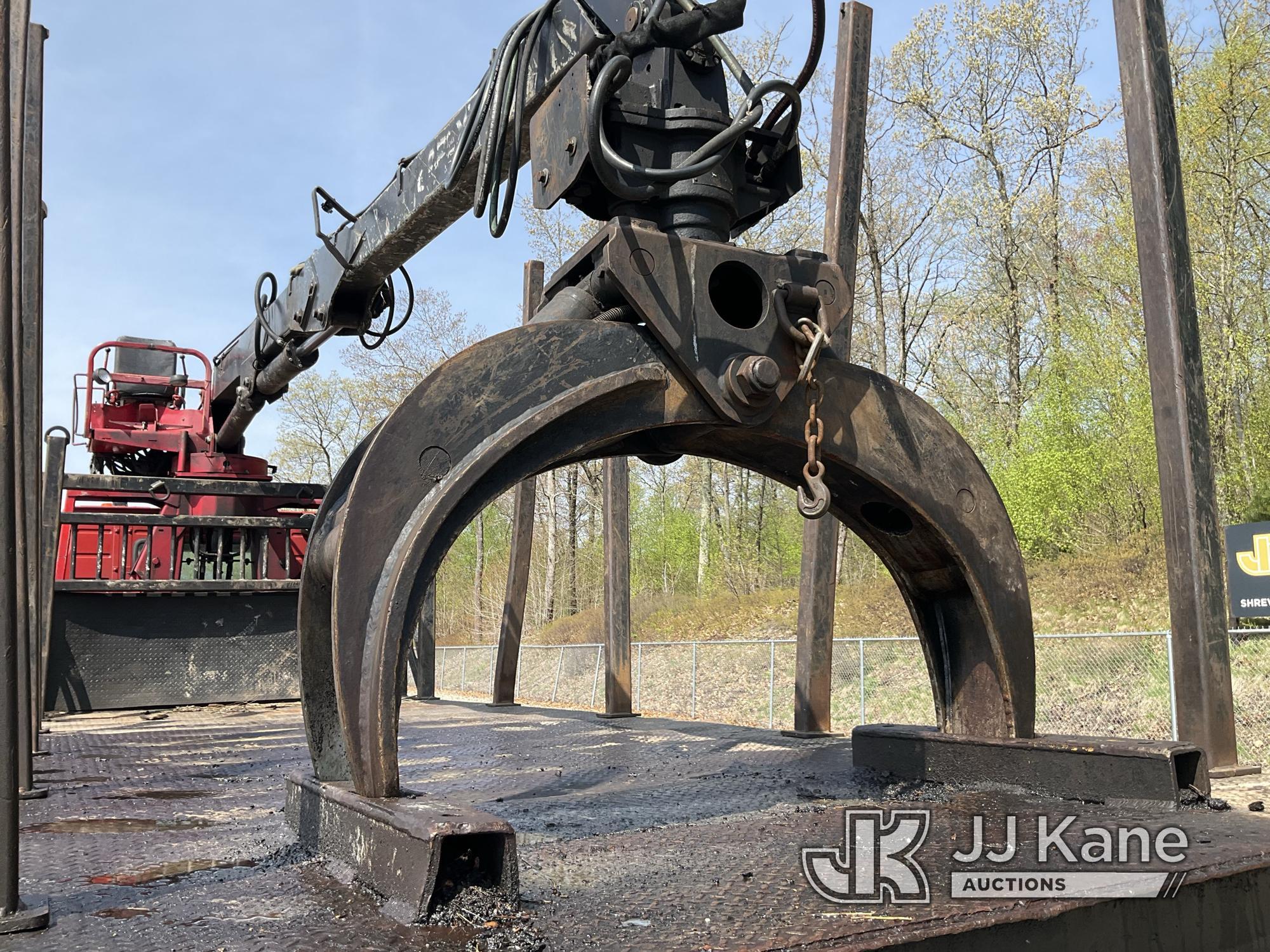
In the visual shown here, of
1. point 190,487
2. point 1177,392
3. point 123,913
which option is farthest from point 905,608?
point 123,913

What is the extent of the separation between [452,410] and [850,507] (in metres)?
1.34

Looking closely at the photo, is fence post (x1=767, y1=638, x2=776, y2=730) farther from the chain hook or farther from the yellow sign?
the chain hook

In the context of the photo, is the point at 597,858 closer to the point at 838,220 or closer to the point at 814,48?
the point at 814,48

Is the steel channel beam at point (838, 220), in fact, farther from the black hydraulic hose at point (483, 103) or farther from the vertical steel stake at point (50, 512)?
the vertical steel stake at point (50, 512)

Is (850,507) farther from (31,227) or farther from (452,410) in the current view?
(31,227)

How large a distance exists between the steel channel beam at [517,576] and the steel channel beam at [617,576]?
737mm

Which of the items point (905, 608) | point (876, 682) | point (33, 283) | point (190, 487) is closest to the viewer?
point (33, 283)

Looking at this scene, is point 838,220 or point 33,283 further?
point 838,220

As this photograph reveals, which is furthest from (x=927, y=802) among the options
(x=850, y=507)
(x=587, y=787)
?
(x=587, y=787)

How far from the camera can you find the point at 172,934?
1728 millimetres

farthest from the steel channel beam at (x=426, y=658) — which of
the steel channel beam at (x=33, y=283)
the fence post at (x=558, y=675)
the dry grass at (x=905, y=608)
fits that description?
the fence post at (x=558, y=675)

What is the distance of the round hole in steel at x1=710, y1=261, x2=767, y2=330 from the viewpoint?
274 centimetres

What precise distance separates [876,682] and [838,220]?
10616 mm

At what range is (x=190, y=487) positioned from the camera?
10070 millimetres
